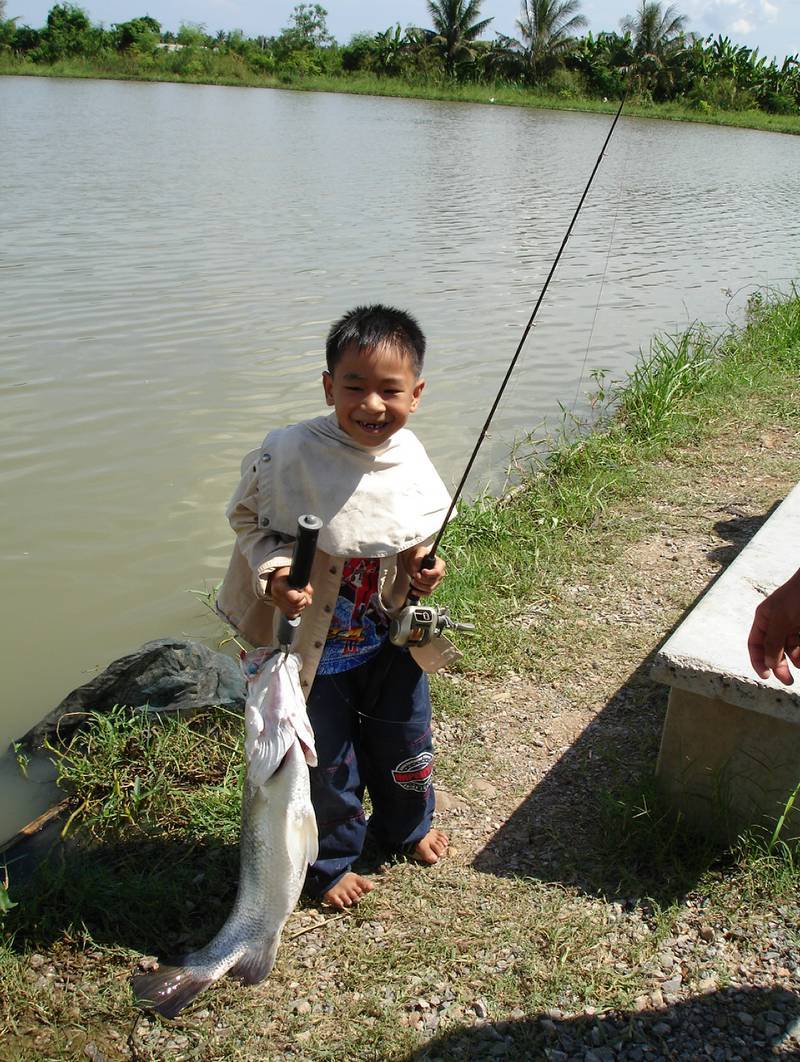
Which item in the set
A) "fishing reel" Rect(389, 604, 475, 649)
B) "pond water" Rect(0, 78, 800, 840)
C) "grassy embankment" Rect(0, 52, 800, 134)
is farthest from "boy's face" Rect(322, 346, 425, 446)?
"grassy embankment" Rect(0, 52, 800, 134)

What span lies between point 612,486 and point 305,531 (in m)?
3.58

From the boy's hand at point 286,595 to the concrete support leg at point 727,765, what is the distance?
108 cm

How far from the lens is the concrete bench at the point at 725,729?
2.48m

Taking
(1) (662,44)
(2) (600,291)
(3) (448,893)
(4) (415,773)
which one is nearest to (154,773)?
(4) (415,773)

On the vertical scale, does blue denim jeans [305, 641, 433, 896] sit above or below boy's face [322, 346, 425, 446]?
below

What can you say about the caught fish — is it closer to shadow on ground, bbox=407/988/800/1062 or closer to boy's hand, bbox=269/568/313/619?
boy's hand, bbox=269/568/313/619

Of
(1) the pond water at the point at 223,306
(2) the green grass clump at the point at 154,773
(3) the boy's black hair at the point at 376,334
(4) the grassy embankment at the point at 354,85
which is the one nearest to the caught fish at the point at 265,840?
(2) the green grass clump at the point at 154,773

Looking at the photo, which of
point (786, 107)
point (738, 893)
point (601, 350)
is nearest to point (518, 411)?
point (601, 350)

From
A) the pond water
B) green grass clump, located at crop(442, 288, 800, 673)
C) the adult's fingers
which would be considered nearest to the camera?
the adult's fingers

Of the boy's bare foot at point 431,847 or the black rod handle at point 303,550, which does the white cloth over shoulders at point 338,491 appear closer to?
the black rod handle at point 303,550

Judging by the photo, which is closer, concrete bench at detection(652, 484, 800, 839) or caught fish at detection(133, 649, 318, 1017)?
caught fish at detection(133, 649, 318, 1017)

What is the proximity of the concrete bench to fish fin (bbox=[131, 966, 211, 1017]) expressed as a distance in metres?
1.34

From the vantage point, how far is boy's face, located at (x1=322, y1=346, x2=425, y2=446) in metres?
2.29

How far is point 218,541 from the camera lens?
5379 mm
